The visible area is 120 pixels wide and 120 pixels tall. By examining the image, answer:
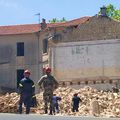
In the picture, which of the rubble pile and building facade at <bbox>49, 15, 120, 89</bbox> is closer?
the rubble pile

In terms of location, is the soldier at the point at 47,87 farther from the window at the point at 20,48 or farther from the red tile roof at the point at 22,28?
the window at the point at 20,48

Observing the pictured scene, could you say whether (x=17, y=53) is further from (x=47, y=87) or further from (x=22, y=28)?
(x=47, y=87)

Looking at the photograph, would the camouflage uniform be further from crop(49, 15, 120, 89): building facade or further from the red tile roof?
the red tile roof

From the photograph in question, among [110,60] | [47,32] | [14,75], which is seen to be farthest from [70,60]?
[14,75]

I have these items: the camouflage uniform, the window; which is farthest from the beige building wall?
the camouflage uniform

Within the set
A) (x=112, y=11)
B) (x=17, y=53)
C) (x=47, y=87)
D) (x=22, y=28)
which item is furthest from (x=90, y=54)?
(x=112, y=11)

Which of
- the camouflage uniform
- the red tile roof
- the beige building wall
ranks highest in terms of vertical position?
the red tile roof

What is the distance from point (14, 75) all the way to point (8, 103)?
25543mm

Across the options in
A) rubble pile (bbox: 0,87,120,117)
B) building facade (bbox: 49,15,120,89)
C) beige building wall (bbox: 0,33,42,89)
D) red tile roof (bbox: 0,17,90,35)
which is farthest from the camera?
red tile roof (bbox: 0,17,90,35)

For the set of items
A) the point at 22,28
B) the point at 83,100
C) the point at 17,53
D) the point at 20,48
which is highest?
the point at 22,28

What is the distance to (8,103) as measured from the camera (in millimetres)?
31422

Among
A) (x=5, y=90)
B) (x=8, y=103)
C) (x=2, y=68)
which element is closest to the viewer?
(x=8, y=103)

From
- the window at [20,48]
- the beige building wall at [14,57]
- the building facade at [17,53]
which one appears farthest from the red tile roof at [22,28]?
the window at [20,48]

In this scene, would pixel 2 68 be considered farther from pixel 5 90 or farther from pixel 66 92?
pixel 66 92
